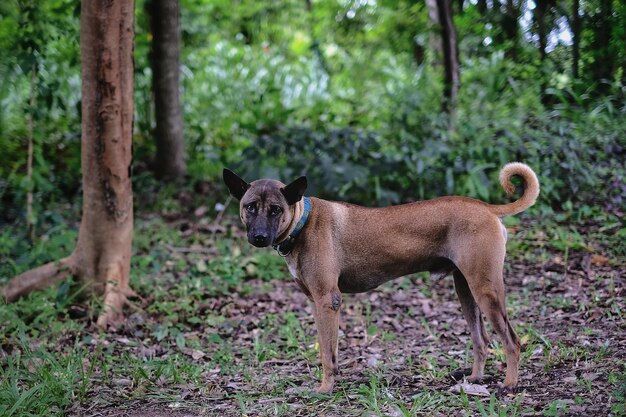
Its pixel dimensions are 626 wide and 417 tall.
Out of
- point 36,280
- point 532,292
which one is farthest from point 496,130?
point 36,280

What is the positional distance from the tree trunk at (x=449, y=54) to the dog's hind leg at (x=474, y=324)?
17.5ft

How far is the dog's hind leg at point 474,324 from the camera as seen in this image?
204 inches

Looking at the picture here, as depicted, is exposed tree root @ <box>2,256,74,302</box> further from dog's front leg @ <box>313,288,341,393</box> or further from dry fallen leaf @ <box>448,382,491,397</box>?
dry fallen leaf @ <box>448,382,491,397</box>

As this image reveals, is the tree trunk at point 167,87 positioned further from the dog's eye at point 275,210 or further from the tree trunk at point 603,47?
the dog's eye at point 275,210

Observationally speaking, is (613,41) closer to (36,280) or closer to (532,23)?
(532,23)

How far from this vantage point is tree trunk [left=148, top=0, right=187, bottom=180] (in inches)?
420

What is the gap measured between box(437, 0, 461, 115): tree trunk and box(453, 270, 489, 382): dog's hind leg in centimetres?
533

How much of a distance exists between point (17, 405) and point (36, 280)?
9.72ft

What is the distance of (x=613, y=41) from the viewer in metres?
9.30

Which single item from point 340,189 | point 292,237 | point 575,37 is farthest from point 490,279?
point 575,37

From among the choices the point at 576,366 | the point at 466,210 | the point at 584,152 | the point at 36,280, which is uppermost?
the point at 584,152

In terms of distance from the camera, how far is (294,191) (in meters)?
4.95

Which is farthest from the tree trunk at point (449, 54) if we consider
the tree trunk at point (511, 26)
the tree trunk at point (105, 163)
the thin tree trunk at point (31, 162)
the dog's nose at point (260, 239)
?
the dog's nose at point (260, 239)

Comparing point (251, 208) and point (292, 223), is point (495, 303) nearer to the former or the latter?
point (292, 223)
